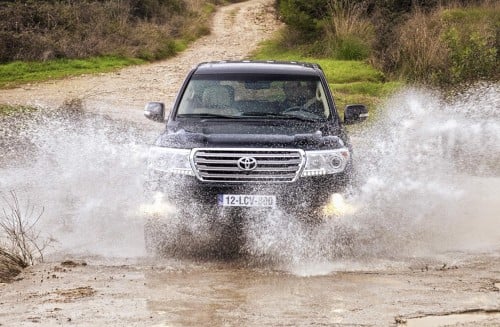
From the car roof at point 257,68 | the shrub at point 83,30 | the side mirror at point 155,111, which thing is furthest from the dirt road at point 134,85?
the side mirror at point 155,111

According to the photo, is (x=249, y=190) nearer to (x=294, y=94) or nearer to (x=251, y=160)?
(x=251, y=160)

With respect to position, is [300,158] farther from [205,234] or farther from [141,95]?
[141,95]

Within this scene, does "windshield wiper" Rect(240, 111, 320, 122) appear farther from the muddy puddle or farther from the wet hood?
the muddy puddle

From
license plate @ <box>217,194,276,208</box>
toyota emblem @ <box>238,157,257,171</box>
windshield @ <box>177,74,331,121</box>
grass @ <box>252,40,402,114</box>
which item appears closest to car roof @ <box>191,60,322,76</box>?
windshield @ <box>177,74,331,121</box>

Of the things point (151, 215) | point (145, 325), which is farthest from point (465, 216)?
point (145, 325)

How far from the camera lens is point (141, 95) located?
2166 centimetres

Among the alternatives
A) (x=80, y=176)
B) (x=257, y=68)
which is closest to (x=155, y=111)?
(x=257, y=68)

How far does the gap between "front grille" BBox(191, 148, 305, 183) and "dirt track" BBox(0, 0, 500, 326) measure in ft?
2.23

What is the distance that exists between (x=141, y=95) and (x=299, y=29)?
9.27m

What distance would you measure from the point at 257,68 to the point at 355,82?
40.9ft

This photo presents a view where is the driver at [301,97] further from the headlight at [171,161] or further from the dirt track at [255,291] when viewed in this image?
the dirt track at [255,291]

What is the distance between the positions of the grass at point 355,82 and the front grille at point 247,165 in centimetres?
1039

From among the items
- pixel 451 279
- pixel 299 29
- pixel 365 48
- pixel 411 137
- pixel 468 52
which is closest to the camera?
pixel 451 279

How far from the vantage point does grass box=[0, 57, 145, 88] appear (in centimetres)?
2316
